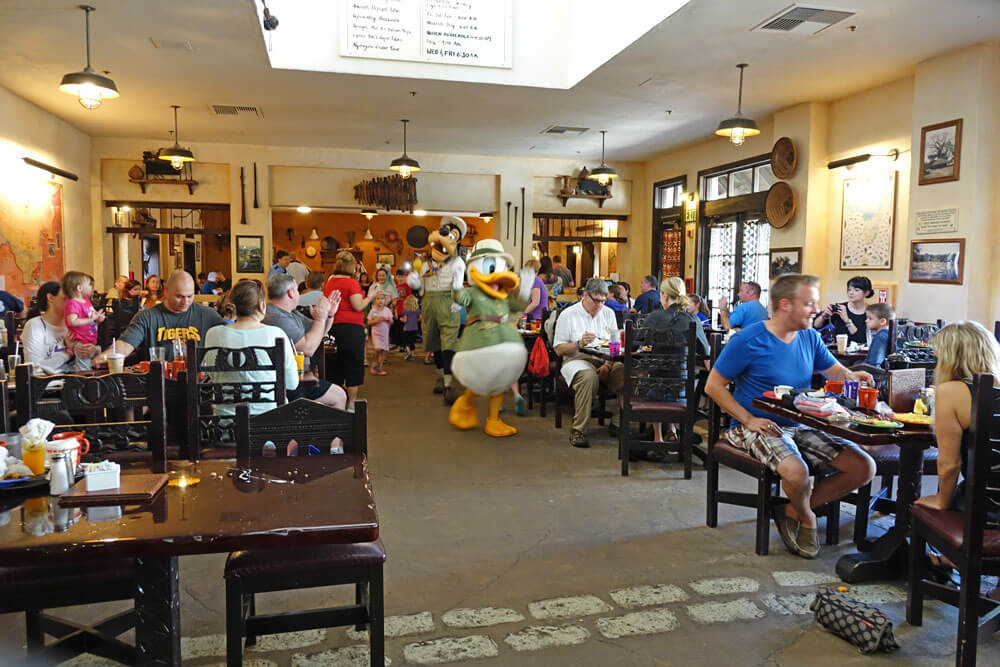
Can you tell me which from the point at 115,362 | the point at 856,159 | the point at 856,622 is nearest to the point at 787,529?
the point at 856,622

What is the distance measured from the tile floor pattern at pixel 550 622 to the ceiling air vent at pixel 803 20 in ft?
14.9

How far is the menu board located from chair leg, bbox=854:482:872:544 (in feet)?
20.0

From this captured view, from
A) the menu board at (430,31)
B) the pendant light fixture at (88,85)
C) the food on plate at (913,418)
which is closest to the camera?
the food on plate at (913,418)

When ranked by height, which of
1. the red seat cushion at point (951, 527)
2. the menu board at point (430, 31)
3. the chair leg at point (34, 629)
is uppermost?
the menu board at point (430, 31)

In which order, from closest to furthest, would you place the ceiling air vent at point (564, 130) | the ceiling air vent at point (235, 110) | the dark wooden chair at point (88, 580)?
1. the dark wooden chair at point (88, 580)
2. the ceiling air vent at point (235, 110)
3. the ceiling air vent at point (564, 130)

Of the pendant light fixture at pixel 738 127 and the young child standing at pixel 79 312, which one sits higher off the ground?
the pendant light fixture at pixel 738 127

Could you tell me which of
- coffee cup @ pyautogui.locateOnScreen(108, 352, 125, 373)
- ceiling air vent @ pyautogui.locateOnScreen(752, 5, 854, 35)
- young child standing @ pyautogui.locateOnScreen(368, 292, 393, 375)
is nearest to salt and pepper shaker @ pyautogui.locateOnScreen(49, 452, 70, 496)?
coffee cup @ pyautogui.locateOnScreen(108, 352, 125, 373)

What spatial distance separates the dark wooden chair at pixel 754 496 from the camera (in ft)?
11.4

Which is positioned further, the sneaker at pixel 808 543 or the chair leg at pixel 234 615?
the sneaker at pixel 808 543

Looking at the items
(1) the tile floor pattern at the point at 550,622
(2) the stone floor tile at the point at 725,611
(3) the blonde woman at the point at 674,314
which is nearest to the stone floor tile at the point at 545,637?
(1) the tile floor pattern at the point at 550,622

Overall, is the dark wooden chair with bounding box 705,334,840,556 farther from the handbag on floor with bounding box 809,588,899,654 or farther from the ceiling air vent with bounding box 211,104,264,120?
the ceiling air vent with bounding box 211,104,264,120

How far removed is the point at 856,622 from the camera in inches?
103

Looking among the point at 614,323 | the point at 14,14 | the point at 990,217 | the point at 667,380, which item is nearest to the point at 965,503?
the point at 667,380

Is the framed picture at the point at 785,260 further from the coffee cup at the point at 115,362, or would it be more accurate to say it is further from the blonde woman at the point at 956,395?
the coffee cup at the point at 115,362
